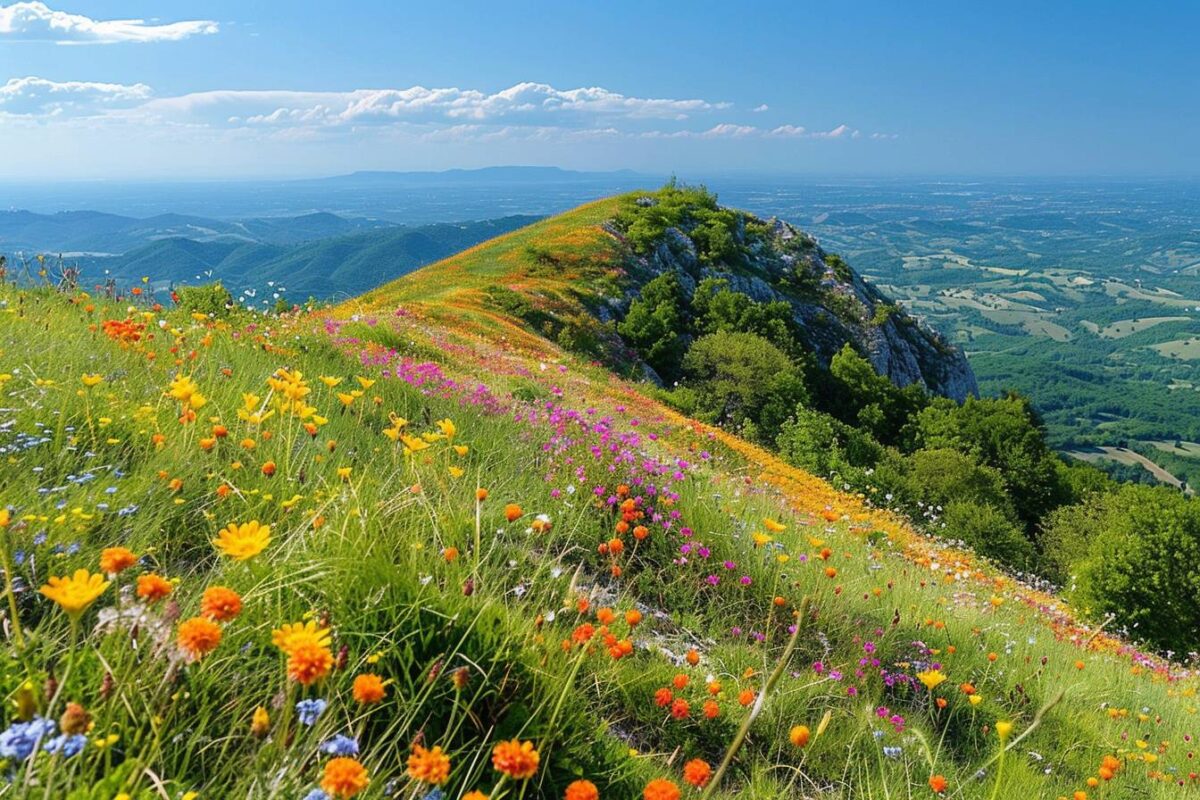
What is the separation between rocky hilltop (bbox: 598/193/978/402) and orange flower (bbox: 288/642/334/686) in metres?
35.7

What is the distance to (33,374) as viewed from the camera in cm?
368

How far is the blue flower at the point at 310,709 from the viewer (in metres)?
1.60

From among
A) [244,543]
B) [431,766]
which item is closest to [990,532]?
[431,766]

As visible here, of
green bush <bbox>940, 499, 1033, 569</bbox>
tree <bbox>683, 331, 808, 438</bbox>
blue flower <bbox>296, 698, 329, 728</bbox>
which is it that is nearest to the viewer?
blue flower <bbox>296, 698, 329, 728</bbox>

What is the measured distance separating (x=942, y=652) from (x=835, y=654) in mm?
1032

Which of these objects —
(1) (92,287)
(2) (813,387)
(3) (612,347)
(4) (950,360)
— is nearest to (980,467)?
(2) (813,387)

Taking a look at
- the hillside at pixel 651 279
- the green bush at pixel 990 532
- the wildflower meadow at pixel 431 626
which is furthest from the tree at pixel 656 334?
the wildflower meadow at pixel 431 626

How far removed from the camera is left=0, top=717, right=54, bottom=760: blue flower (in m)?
1.25

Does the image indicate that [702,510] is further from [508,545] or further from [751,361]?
[751,361]

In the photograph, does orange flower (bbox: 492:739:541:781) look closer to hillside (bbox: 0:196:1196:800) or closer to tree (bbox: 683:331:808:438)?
hillside (bbox: 0:196:1196:800)

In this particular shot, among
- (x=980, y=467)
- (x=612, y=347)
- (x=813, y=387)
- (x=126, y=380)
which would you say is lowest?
(x=980, y=467)

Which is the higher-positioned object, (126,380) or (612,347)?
(126,380)

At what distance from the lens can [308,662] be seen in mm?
1394

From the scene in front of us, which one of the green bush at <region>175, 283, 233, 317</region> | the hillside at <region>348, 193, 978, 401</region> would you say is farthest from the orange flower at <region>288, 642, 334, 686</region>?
the hillside at <region>348, 193, 978, 401</region>
